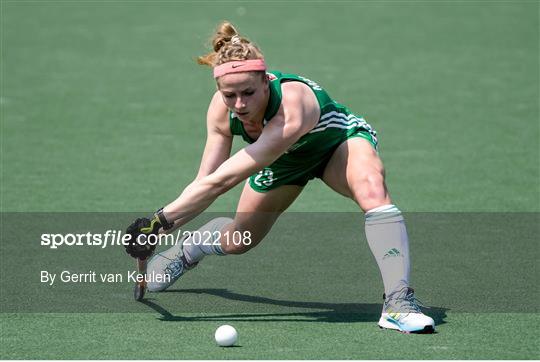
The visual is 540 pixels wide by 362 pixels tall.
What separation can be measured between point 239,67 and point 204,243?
4.82 feet

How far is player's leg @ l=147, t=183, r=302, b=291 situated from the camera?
21.6 feet

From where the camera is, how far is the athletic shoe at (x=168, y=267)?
688 cm

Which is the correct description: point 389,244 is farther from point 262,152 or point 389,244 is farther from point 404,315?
point 262,152

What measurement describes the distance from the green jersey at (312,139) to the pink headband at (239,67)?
22 cm

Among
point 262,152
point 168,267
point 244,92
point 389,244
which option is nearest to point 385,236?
point 389,244

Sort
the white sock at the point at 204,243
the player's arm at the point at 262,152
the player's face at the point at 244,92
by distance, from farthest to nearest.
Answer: the white sock at the point at 204,243 → the player's arm at the point at 262,152 → the player's face at the point at 244,92

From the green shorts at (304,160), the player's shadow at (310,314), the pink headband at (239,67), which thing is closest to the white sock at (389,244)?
the player's shadow at (310,314)

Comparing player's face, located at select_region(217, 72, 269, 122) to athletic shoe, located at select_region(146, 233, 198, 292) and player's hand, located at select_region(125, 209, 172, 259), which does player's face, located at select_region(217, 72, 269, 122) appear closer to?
player's hand, located at select_region(125, 209, 172, 259)

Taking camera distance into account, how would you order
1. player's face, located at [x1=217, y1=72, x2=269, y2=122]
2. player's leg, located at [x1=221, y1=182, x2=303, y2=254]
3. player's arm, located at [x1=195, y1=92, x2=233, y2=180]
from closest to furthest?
player's face, located at [x1=217, y1=72, x2=269, y2=122] → player's arm, located at [x1=195, y1=92, x2=233, y2=180] → player's leg, located at [x1=221, y1=182, x2=303, y2=254]

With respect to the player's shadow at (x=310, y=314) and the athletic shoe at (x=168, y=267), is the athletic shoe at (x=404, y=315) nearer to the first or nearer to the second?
the player's shadow at (x=310, y=314)

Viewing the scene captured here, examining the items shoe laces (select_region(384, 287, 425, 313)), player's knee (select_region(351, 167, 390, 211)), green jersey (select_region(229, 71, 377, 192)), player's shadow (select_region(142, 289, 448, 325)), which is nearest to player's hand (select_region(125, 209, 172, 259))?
player's shadow (select_region(142, 289, 448, 325))

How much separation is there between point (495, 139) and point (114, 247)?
16.4 feet

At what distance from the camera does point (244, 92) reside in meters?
5.79

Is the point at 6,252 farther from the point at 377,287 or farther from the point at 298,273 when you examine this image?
the point at 377,287
